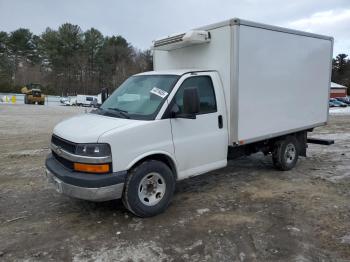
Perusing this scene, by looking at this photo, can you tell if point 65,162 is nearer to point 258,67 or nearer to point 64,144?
point 64,144

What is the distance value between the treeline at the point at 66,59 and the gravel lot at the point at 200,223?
69202mm

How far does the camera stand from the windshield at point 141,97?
190 inches

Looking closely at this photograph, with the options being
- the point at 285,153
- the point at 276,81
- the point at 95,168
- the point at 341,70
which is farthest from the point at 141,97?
the point at 341,70

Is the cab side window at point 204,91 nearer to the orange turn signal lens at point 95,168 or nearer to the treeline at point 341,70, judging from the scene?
the orange turn signal lens at point 95,168

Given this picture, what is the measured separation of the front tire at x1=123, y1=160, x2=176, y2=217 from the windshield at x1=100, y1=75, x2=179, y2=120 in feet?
2.40

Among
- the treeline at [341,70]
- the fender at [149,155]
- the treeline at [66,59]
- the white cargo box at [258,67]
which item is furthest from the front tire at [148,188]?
the treeline at [341,70]

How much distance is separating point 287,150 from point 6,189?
5.71m

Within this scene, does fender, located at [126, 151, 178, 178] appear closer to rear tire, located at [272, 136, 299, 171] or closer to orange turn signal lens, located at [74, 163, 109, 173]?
orange turn signal lens, located at [74, 163, 109, 173]

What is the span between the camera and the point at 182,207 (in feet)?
17.0

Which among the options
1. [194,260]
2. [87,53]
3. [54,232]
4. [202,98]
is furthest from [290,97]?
[87,53]

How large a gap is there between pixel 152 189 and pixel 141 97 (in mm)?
1435

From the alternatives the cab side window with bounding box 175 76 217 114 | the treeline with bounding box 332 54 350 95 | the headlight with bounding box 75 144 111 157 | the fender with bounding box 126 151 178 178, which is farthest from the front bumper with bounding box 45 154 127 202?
the treeline with bounding box 332 54 350 95

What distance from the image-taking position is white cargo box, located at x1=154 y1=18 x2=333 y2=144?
551 centimetres

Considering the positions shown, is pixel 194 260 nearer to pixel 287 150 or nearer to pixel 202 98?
pixel 202 98
